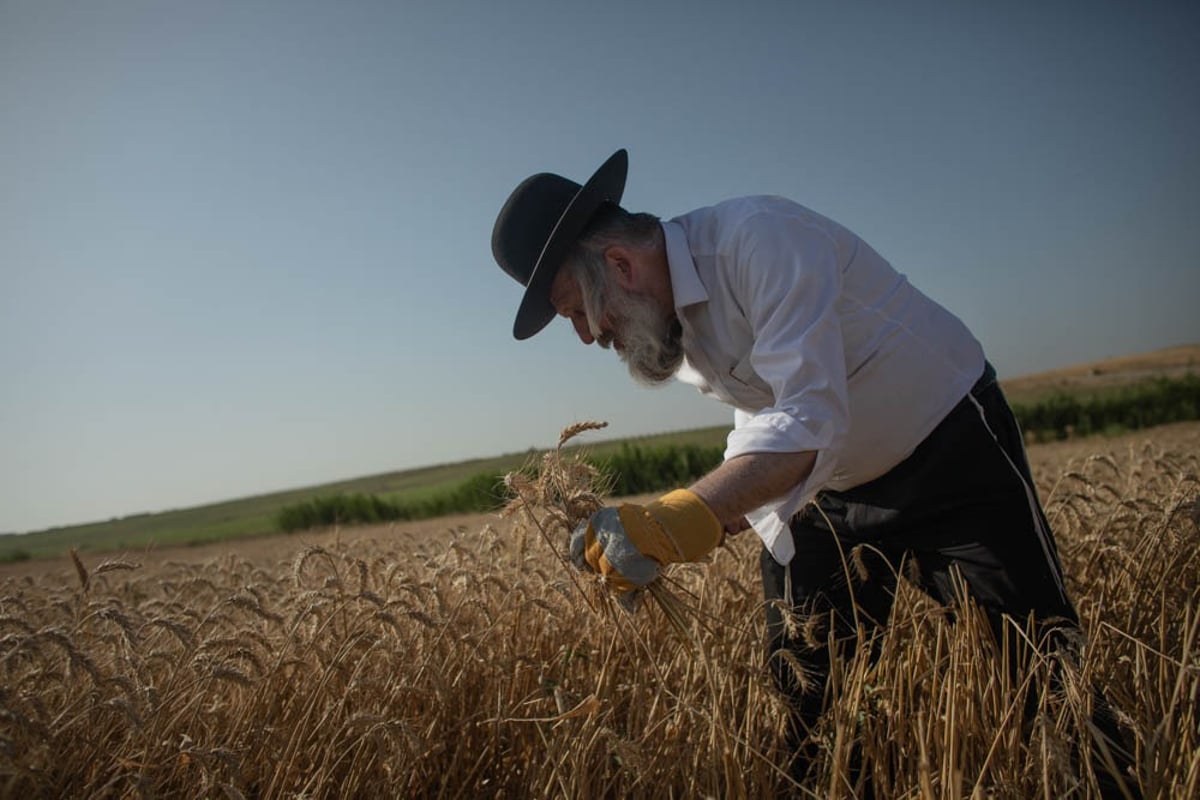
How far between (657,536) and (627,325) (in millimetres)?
886

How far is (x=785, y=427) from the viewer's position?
183 centimetres

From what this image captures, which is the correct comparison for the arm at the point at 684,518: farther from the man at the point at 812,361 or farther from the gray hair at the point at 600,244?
the gray hair at the point at 600,244

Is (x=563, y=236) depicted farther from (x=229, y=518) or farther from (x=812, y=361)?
(x=229, y=518)

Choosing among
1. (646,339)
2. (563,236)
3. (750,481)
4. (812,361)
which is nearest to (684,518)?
(750,481)

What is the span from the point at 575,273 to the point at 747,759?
1.69 metres

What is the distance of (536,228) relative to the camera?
259 centimetres

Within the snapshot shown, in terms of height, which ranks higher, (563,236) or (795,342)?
(563,236)

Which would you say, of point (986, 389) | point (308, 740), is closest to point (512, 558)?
point (308, 740)

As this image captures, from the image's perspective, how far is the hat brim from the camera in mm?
2379

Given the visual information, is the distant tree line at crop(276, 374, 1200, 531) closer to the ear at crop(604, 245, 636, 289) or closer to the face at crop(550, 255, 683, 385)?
the face at crop(550, 255, 683, 385)

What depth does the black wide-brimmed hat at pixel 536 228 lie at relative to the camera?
8.13 ft

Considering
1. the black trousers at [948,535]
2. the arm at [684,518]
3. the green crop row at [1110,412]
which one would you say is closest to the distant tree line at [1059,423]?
the green crop row at [1110,412]

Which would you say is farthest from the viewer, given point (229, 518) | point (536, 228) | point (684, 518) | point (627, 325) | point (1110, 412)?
point (229, 518)

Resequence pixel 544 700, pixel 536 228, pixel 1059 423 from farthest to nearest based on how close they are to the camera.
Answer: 1. pixel 1059 423
2. pixel 544 700
3. pixel 536 228
